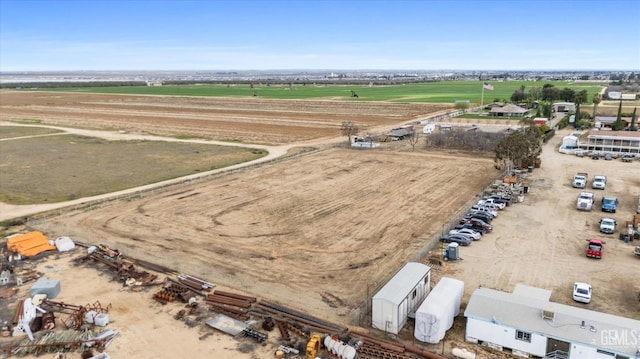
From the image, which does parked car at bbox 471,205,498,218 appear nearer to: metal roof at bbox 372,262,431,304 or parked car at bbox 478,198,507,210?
parked car at bbox 478,198,507,210

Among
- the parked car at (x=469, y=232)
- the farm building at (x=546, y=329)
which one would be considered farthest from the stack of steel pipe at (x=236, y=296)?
the parked car at (x=469, y=232)

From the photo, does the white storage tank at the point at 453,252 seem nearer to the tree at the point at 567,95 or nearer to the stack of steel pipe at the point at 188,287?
the stack of steel pipe at the point at 188,287

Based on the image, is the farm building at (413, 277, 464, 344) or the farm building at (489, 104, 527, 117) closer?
the farm building at (413, 277, 464, 344)

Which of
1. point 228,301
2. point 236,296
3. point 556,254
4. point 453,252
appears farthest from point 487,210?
point 228,301

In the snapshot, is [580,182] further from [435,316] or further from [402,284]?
[435,316]

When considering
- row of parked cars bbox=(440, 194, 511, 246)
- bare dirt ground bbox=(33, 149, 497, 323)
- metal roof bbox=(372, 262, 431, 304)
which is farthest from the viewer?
row of parked cars bbox=(440, 194, 511, 246)

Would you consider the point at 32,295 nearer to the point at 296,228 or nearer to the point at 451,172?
the point at 296,228

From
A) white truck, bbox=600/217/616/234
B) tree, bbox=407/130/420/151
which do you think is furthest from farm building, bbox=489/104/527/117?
white truck, bbox=600/217/616/234

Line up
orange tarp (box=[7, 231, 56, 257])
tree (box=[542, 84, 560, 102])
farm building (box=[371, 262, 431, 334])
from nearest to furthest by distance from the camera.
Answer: farm building (box=[371, 262, 431, 334]) < orange tarp (box=[7, 231, 56, 257]) < tree (box=[542, 84, 560, 102])
